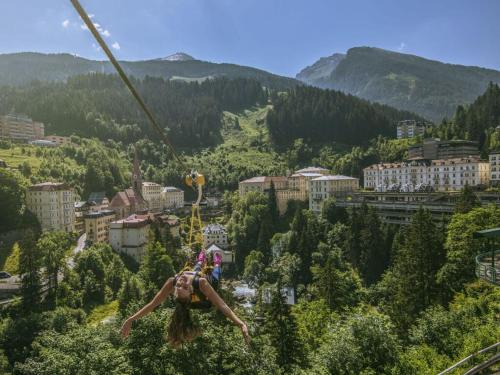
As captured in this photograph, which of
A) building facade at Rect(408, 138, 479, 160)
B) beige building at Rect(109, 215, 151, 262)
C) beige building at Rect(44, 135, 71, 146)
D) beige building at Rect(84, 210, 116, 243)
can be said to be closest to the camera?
beige building at Rect(109, 215, 151, 262)

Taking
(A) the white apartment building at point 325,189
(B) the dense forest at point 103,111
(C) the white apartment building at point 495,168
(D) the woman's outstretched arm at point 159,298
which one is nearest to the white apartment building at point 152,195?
(A) the white apartment building at point 325,189

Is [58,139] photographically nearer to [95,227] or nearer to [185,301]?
[95,227]

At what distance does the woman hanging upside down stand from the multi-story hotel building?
292 ft

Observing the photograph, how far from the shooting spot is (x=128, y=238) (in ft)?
228

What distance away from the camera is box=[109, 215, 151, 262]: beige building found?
69.2 m

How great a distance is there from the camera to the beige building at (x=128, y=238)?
69.2m

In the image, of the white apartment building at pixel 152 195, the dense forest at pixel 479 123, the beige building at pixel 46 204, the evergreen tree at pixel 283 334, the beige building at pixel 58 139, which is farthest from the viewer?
the beige building at pixel 58 139

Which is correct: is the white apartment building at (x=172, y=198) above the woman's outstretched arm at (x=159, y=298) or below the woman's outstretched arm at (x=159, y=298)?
below

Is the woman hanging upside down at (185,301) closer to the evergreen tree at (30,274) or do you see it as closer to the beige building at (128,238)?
the evergreen tree at (30,274)

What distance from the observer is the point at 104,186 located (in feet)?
332

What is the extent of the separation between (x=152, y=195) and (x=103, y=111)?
264 ft

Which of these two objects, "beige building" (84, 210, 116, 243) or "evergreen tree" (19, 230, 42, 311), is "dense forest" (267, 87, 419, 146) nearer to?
"beige building" (84, 210, 116, 243)

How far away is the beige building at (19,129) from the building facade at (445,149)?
386 ft

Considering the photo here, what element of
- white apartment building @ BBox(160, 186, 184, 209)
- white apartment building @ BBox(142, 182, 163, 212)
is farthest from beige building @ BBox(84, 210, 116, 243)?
white apartment building @ BBox(160, 186, 184, 209)
